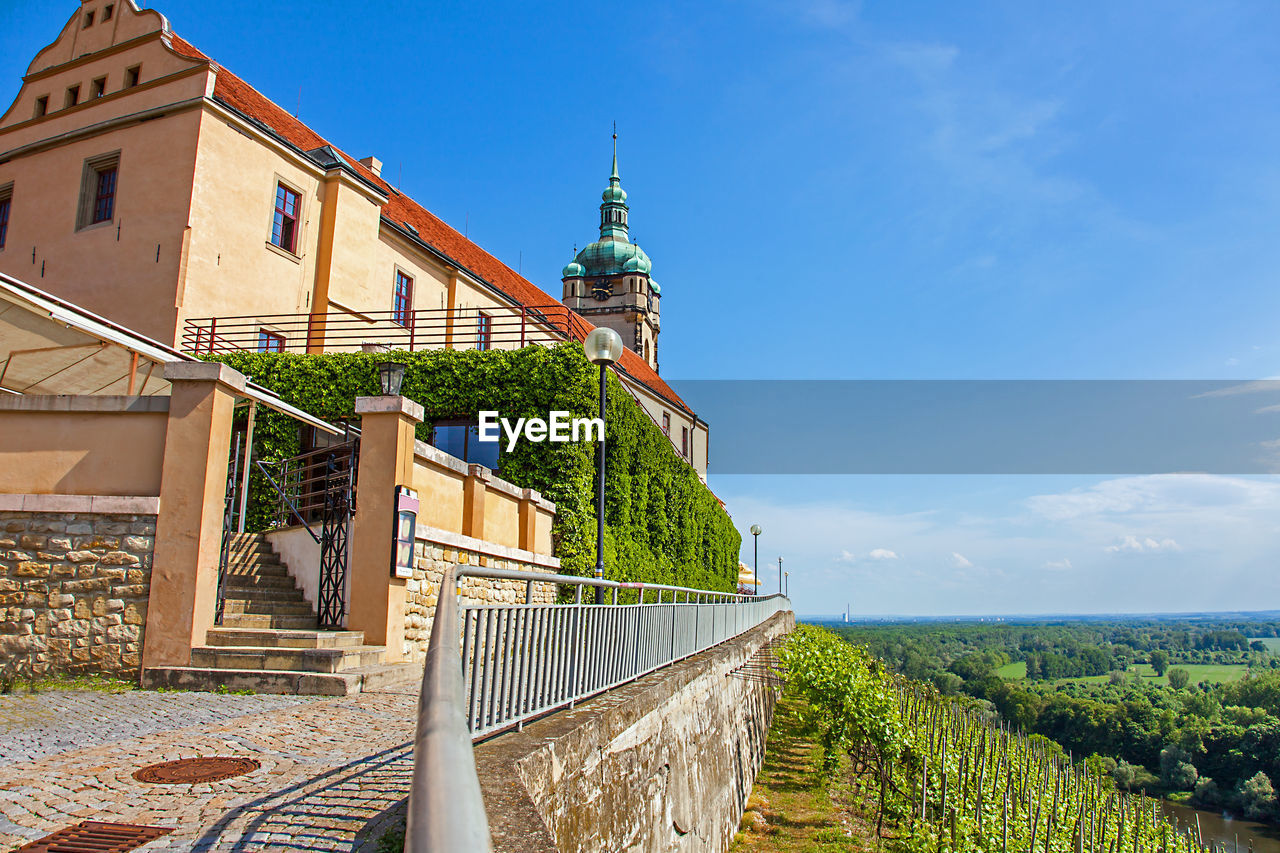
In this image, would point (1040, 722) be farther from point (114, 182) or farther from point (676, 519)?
point (114, 182)

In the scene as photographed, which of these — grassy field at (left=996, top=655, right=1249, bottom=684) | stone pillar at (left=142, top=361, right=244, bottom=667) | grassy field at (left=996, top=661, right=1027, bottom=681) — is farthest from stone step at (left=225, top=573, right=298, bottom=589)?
grassy field at (left=996, top=661, right=1027, bottom=681)

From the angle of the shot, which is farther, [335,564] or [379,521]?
[335,564]

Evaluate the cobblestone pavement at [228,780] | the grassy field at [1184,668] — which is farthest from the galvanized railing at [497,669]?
the grassy field at [1184,668]

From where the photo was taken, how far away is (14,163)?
67.6 feet

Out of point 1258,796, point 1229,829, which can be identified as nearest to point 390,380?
point 1258,796

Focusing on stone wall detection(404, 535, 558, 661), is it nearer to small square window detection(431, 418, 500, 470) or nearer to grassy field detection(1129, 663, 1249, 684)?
small square window detection(431, 418, 500, 470)

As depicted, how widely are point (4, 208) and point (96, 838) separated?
23101 millimetres

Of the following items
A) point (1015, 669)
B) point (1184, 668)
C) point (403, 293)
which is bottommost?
point (1015, 669)

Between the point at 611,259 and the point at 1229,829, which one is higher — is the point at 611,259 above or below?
above

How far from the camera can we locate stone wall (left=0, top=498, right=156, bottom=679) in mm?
8969

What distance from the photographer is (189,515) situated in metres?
9.16

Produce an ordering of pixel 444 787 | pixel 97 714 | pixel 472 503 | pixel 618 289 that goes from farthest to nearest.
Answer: pixel 618 289, pixel 472 503, pixel 97 714, pixel 444 787

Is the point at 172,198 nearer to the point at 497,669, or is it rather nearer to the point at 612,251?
the point at 497,669

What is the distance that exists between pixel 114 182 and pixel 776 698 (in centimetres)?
2126
